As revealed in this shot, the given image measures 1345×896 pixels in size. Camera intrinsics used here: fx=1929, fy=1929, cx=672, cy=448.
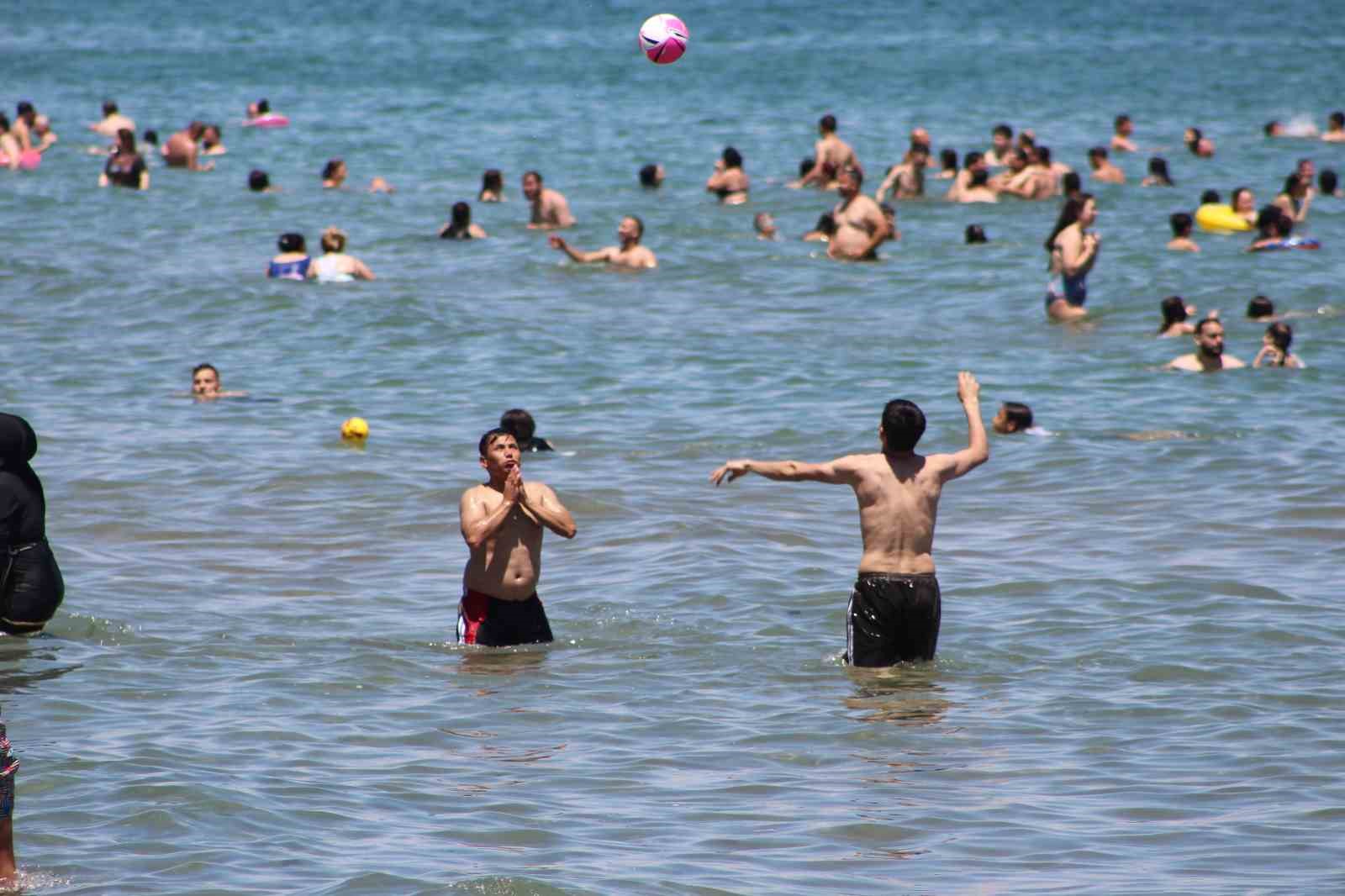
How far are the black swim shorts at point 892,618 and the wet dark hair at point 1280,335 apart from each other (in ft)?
34.6

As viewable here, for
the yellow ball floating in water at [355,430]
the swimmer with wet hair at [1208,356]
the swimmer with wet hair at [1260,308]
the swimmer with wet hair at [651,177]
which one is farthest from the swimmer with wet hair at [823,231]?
the yellow ball floating in water at [355,430]

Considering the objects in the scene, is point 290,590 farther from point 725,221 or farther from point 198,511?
point 725,221

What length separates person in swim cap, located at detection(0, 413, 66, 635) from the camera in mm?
10172

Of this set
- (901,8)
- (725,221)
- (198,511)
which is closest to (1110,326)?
(725,221)

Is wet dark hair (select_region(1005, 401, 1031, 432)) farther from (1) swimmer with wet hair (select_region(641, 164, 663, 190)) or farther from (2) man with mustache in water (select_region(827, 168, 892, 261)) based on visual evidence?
(1) swimmer with wet hair (select_region(641, 164, 663, 190))

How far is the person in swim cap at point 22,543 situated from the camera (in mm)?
10172

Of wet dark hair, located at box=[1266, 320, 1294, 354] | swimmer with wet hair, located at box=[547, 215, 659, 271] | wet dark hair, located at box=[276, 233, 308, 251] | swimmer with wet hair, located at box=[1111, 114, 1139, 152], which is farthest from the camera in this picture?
swimmer with wet hair, located at box=[1111, 114, 1139, 152]

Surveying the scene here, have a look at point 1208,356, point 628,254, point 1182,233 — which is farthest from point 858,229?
point 1208,356

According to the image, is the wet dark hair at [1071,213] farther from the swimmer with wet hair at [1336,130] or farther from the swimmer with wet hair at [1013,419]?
the swimmer with wet hair at [1336,130]

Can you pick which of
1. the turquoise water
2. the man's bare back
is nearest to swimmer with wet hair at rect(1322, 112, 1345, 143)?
the turquoise water

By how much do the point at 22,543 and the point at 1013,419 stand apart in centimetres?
942

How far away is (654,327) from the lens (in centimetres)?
2298

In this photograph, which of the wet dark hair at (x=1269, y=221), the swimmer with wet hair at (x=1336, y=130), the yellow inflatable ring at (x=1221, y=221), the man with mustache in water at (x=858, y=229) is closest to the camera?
the wet dark hair at (x=1269, y=221)

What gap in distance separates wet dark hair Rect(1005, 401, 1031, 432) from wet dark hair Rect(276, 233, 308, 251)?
1146 cm
